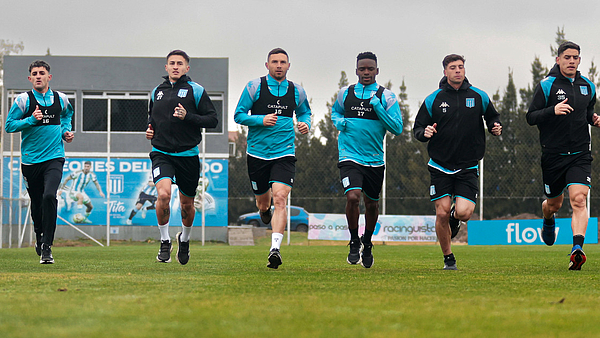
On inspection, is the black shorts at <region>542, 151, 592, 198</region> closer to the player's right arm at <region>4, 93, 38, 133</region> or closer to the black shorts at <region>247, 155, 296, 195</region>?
the black shorts at <region>247, 155, 296, 195</region>

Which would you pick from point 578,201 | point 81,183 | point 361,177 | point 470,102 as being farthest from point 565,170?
point 81,183

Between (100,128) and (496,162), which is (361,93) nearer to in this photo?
(496,162)

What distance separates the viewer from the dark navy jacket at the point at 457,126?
7062 mm

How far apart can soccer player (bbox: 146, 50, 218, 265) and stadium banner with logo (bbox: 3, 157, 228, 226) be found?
538 inches

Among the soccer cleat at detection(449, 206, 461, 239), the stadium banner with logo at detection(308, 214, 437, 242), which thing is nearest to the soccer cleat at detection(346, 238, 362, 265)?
the soccer cleat at detection(449, 206, 461, 239)

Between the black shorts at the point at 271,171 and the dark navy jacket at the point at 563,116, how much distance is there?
7.77 feet

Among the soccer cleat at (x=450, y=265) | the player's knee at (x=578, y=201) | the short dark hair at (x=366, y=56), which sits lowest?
the soccer cleat at (x=450, y=265)

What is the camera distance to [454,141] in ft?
23.2

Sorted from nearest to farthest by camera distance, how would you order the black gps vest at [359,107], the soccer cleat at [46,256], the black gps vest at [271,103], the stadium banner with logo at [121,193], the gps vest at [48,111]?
the black gps vest at [271,103] < the black gps vest at [359,107] < the soccer cleat at [46,256] < the gps vest at [48,111] < the stadium banner with logo at [121,193]

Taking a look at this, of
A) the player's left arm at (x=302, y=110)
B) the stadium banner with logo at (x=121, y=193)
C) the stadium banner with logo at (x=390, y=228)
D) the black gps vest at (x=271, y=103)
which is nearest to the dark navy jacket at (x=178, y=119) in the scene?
the black gps vest at (x=271, y=103)

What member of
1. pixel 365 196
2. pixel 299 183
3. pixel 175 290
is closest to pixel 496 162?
pixel 299 183

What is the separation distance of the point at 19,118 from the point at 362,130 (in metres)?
3.85

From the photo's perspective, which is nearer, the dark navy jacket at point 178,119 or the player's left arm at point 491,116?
the player's left arm at point 491,116

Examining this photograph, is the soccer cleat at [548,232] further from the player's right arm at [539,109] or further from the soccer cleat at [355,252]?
the soccer cleat at [355,252]
